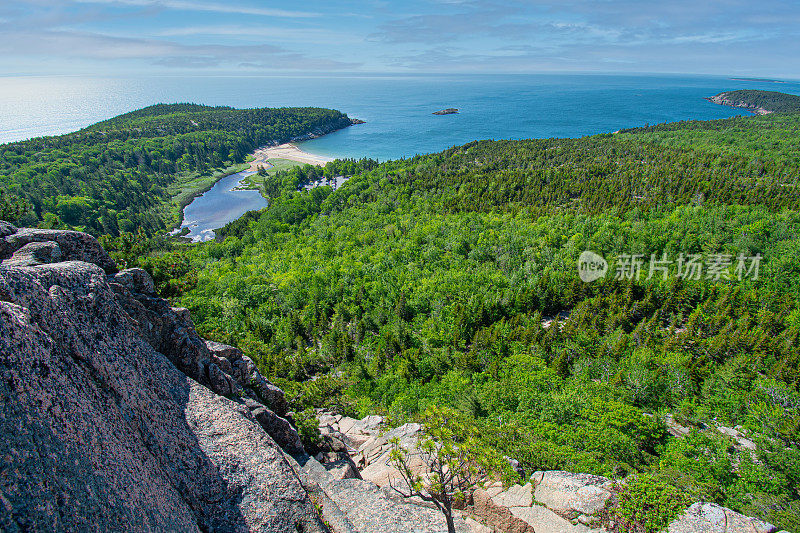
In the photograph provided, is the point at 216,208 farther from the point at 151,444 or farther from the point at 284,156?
the point at 151,444

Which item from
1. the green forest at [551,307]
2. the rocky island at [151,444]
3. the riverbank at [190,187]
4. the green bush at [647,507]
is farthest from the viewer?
the riverbank at [190,187]

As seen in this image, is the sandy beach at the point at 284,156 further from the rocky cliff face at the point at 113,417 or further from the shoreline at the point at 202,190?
the rocky cliff face at the point at 113,417

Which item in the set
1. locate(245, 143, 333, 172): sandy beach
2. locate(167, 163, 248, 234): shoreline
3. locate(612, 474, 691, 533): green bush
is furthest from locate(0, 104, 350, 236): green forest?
locate(612, 474, 691, 533): green bush

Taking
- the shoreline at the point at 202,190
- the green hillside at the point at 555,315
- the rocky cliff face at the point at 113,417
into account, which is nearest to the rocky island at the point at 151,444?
the rocky cliff face at the point at 113,417

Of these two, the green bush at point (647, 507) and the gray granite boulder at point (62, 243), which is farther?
the green bush at point (647, 507)

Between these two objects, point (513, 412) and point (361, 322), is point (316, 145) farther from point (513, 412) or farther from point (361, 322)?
point (513, 412)

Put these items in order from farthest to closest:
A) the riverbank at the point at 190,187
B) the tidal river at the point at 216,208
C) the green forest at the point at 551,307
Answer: the riverbank at the point at 190,187
the tidal river at the point at 216,208
the green forest at the point at 551,307

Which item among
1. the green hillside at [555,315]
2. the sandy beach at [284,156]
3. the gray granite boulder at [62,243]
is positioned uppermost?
the sandy beach at [284,156]

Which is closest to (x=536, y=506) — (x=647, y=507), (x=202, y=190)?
(x=647, y=507)
